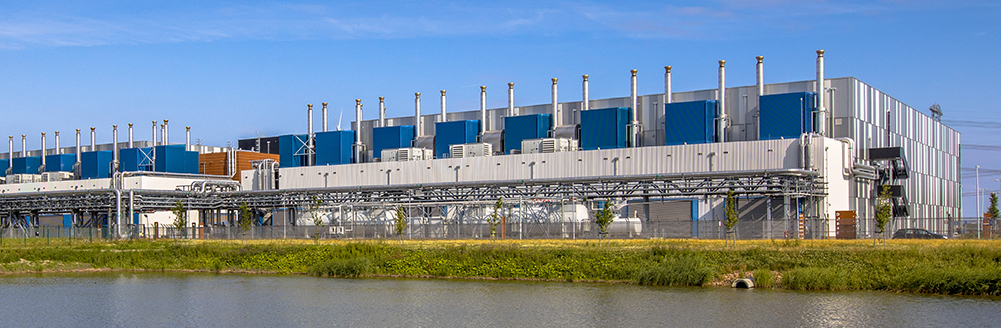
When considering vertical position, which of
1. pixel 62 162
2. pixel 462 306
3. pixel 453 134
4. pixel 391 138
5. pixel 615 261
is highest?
pixel 453 134

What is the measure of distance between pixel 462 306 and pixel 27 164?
99.5 m

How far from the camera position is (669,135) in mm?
71688

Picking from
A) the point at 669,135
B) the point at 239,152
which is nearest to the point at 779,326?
the point at 669,135

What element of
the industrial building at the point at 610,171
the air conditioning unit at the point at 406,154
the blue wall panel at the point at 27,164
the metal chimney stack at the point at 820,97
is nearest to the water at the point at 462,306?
the industrial building at the point at 610,171

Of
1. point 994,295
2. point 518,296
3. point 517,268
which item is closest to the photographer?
point 994,295

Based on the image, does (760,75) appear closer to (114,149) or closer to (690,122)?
(690,122)

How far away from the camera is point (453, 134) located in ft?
272

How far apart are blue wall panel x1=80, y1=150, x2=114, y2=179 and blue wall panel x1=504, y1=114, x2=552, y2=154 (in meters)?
53.3

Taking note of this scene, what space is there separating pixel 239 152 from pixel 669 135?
163 feet

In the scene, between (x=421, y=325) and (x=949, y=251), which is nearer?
(x=421, y=325)

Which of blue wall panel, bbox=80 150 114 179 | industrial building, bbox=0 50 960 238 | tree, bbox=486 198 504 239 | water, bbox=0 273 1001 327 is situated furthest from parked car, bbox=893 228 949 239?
blue wall panel, bbox=80 150 114 179

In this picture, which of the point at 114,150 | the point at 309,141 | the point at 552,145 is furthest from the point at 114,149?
the point at 552,145

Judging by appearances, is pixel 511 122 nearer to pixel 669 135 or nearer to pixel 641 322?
pixel 669 135

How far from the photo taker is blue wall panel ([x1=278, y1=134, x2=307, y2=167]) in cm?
9300
